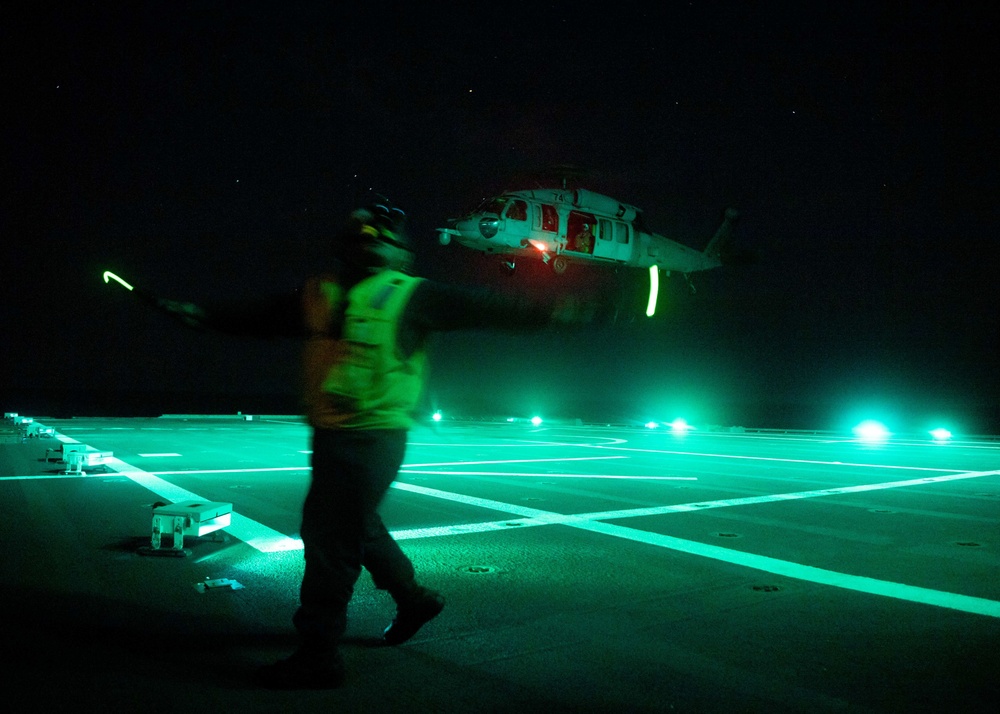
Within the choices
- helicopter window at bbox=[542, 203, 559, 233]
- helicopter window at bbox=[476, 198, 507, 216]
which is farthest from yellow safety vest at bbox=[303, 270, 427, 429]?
helicopter window at bbox=[542, 203, 559, 233]

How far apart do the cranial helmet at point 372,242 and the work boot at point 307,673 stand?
1.58m

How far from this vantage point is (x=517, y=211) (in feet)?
67.1

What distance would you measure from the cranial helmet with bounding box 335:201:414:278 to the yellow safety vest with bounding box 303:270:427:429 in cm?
9

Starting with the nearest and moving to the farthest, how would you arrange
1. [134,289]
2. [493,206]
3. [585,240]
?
[134,289] < [493,206] < [585,240]

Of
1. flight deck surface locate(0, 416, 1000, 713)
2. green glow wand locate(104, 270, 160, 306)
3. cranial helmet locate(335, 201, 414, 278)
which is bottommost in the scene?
flight deck surface locate(0, 416, 1000, 713)

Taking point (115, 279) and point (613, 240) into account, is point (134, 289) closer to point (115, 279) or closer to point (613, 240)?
point (115, 279)

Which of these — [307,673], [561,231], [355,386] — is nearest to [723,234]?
[561,231]

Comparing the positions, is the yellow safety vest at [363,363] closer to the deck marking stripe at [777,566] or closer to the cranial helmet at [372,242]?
the cranial helmet at [372,242]

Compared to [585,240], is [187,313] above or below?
below

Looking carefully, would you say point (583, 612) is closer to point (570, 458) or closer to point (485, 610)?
point (485, 610)

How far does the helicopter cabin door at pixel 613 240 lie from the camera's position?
22453 millimetres

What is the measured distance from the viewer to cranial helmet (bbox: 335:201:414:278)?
3.10 m

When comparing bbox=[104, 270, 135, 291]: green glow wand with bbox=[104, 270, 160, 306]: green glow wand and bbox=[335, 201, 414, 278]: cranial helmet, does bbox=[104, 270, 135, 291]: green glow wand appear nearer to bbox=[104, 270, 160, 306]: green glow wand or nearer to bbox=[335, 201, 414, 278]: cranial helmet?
bbox=[104, 270, 160, 306]: green glow wand

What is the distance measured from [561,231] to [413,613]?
1881cm
